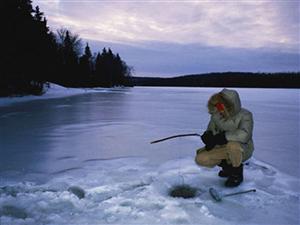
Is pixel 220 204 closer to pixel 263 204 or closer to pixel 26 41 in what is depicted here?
pixel 263 204

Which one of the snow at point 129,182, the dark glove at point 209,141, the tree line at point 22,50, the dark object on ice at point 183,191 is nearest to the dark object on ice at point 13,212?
the snow at point 129,182

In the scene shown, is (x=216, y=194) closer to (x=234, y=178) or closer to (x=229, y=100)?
(x=234, y=178)

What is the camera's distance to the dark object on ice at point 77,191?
371 cm

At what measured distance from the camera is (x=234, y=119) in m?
3.82

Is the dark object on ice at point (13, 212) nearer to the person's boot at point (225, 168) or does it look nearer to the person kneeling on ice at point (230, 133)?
the person kneeling on ice at point (230, 133)

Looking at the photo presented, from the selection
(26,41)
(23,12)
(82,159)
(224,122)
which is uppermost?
(23,12)

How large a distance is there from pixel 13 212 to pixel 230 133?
252 cm

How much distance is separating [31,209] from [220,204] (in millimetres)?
1999

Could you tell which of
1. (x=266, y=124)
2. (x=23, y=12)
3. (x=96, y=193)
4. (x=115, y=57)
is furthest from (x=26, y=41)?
(x=115, y=57)

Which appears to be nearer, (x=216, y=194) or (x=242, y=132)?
(x=216, y=194)

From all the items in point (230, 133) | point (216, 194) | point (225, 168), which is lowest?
A: point (216, 194)

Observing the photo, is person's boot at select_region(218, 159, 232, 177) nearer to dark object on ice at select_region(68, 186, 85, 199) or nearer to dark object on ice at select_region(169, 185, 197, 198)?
dark object on ice at select_region(169, 185, 197, 198)

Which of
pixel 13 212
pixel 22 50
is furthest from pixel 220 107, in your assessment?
pixel 22 50

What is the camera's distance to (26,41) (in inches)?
958
